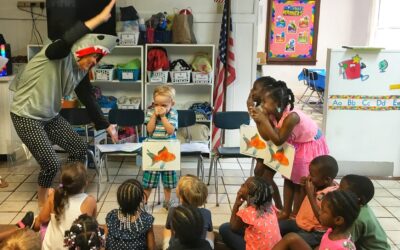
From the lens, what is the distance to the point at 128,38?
488cm

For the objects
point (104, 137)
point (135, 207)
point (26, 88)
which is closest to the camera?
point (135, 207)

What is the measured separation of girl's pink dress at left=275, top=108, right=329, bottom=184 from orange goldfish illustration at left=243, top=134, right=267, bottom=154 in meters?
0.26

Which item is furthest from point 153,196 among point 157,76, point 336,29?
point 336,29

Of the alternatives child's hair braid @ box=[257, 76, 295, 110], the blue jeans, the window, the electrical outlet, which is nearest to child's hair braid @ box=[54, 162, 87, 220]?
the blue jeans

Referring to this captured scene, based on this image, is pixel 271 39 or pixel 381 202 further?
pixel 271 39

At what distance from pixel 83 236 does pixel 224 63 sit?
3503 millimetres

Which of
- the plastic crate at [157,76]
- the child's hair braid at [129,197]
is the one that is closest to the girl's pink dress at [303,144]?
the child's hair braid at [129,197]

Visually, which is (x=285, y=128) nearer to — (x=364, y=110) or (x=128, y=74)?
(x=364, y=110)

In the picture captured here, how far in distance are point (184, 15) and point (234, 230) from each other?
9.75ft

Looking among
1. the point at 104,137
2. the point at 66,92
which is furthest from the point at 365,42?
the point at 66,92

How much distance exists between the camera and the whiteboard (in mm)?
4238

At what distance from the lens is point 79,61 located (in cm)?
316

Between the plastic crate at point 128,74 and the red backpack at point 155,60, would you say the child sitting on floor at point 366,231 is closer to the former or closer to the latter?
the red backpack at point 155,60

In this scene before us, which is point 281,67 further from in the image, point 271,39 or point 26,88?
point 26,88
